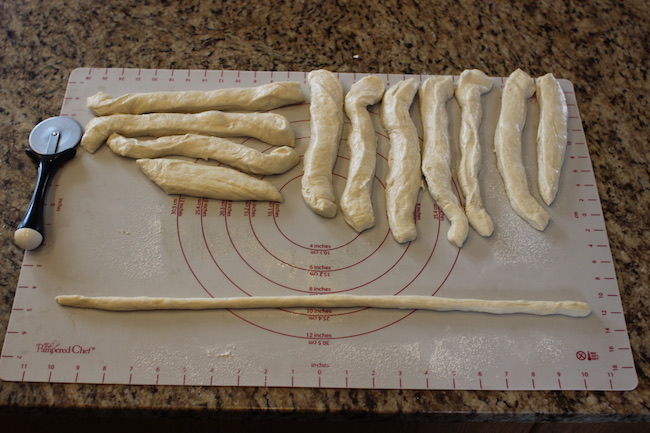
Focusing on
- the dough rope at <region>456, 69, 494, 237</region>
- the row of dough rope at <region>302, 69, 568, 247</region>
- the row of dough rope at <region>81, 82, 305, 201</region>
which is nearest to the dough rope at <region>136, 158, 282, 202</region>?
the row of dough rope at <region>81, 82, 305, 201</region>

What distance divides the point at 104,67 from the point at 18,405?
3.00 feet

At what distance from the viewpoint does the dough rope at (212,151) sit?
1208 mm

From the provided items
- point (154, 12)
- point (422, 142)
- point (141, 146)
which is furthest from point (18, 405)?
point (154, 12)

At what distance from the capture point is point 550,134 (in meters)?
1.28

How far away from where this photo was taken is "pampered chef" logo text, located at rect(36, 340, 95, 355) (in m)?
0.99

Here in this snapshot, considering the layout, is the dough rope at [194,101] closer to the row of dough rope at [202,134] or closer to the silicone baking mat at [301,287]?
the row of dough rope at [202,134]

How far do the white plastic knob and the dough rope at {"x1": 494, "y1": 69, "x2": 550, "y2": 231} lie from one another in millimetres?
1093

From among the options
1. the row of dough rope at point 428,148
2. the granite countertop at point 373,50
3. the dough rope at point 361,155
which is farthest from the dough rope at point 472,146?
the dough rope at point 361,155

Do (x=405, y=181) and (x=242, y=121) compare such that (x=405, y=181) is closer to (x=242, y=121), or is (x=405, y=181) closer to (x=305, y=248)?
(x=305, y=248)

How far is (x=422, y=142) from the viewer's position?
1.29m

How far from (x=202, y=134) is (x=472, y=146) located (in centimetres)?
69

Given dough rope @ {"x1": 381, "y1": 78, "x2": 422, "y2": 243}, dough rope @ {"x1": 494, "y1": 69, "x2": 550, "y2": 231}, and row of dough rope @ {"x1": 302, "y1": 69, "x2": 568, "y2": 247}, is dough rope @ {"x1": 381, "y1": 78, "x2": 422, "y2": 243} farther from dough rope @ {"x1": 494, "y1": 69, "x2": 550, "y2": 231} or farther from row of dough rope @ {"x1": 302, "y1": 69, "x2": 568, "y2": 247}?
dough rope @ {"x1": 494, "y1": 69, "x2": 550, "y2": 231}

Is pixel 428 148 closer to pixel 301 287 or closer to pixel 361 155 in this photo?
pixel 361 155

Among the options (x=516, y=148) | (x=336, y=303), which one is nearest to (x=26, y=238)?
(x=336, y=303)
